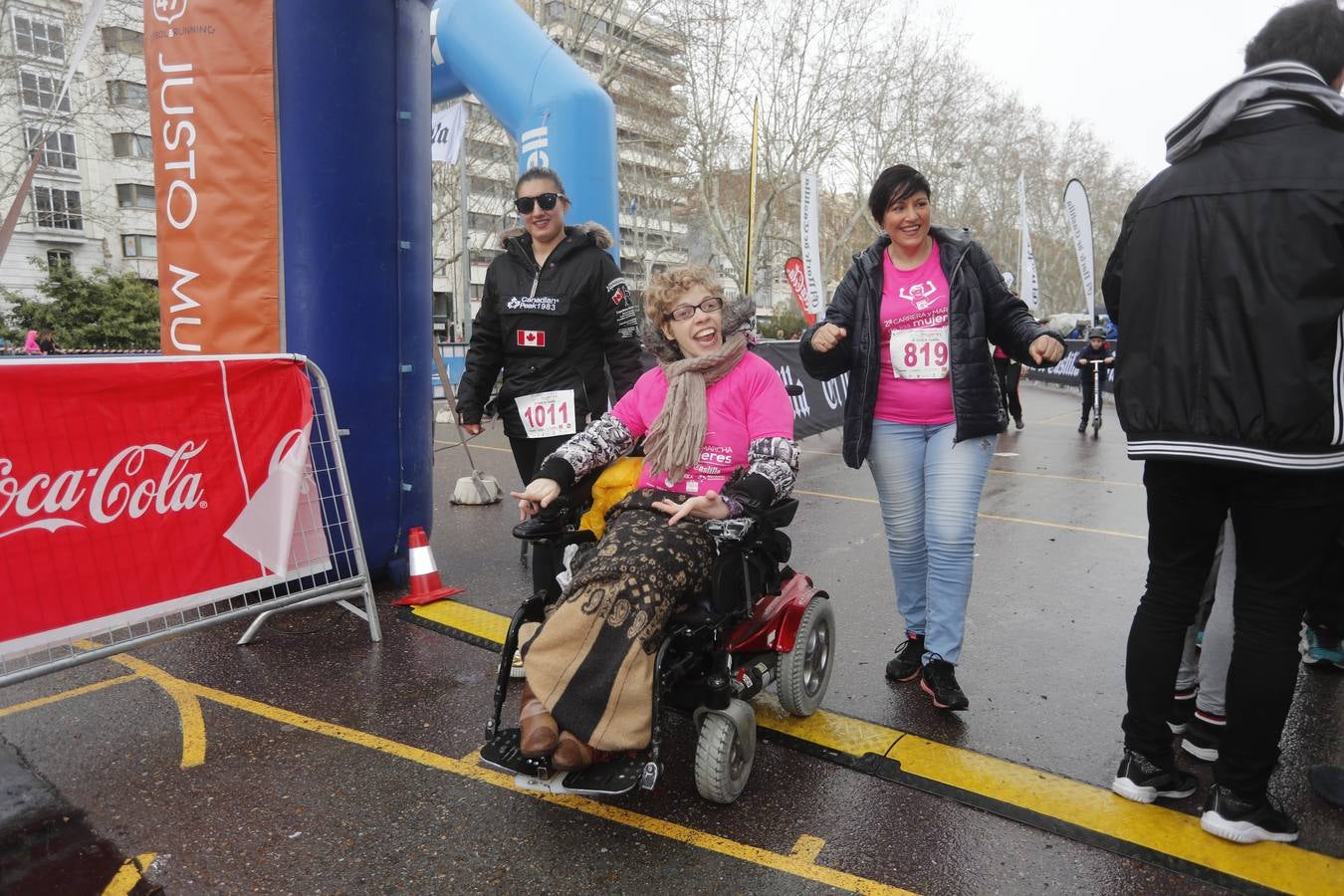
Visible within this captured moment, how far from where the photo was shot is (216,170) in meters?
4.18

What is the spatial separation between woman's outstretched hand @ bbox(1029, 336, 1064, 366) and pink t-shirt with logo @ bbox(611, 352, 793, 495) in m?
0.88

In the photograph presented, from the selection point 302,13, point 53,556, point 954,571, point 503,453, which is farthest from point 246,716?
point 503,453

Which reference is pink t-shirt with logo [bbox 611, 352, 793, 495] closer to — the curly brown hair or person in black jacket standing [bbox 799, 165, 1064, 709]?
the curly brown hair

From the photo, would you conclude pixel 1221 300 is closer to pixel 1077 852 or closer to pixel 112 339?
pixel 1077 852

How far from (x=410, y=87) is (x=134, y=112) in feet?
122

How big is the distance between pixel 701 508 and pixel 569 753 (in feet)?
2.60

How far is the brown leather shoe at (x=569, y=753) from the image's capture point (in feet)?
7.69

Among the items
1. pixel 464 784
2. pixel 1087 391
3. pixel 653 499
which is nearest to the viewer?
pixel 464 784

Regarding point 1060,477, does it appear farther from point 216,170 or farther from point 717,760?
point 216,170

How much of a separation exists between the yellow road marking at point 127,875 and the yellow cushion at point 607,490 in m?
1.58

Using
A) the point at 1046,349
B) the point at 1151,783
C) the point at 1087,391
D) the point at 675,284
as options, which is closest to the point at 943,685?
the point at 1151,783

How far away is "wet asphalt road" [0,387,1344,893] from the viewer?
2289 millimetres

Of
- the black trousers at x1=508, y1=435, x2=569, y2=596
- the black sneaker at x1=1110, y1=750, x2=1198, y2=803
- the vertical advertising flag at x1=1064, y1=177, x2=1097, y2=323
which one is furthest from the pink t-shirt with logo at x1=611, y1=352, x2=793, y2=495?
the vertical advertising flag at x1=1064, y1=177, x2=1097, y2=323

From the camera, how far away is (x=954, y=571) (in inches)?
127
